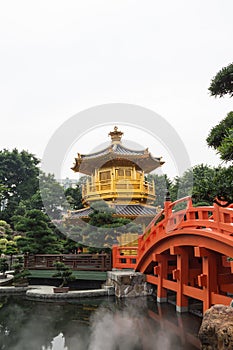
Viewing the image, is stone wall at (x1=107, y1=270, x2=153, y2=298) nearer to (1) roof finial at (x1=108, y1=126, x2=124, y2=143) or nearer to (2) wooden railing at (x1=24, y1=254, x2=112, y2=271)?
(2) wooden railing at (x1=24, y1=254, x2=112, y2=271)

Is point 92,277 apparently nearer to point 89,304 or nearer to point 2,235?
point 89,304

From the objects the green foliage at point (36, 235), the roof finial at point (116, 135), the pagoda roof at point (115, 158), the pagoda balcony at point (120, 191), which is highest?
the roof finial at point (116, 135)

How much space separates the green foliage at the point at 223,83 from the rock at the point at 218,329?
3918 millimetres

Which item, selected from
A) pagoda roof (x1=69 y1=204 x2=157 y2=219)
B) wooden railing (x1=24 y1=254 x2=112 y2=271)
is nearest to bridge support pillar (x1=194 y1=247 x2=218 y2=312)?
wooden railing (x1=24 y1=254 x2=112 y2=271)

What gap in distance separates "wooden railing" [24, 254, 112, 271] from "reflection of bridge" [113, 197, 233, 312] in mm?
1141

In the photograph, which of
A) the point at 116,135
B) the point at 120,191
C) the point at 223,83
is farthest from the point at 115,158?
the point at 223,83

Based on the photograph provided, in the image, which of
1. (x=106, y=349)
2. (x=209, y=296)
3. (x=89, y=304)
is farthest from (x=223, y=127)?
(x=89, y=304)

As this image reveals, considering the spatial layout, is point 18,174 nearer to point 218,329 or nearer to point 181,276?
point 181,276

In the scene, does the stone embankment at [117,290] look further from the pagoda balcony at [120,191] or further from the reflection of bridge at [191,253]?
the pagoda balcony at [120,191]

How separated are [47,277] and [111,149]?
8.11 m

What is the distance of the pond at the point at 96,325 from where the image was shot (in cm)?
629

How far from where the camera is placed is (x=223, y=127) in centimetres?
586

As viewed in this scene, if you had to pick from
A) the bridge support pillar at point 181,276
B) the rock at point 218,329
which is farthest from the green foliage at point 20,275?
the rock at point 218,329

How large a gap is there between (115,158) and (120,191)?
206 centimetres
